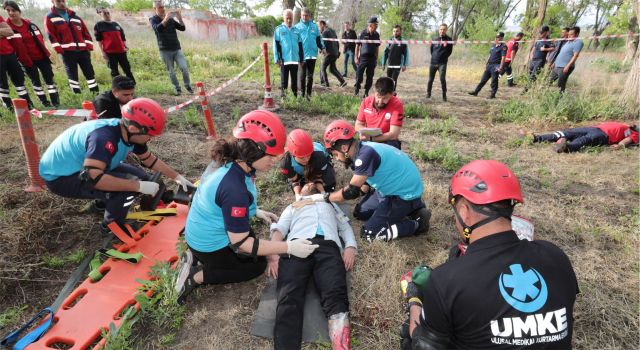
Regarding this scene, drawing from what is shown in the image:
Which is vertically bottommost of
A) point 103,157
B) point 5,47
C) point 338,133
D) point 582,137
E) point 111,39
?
point 582,137

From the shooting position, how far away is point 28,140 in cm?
365

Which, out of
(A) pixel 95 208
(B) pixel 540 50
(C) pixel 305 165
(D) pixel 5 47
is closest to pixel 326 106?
Result: (C) pixel 305 165

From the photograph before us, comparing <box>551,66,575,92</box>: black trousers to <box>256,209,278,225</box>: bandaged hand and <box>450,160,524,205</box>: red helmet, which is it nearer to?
<box>256,209,278,225</box>: bandaged hand

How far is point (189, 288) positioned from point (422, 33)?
44.2 m

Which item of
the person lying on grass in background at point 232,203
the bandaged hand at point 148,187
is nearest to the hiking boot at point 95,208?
the bandaged hand at point 148,187

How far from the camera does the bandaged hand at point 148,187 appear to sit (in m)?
3.27

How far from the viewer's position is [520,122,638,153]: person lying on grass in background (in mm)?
5891

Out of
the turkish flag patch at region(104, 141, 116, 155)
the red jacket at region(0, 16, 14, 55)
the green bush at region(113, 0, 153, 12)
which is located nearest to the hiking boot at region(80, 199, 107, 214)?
the turkish flag patch at region(104, 141, 116, 155)

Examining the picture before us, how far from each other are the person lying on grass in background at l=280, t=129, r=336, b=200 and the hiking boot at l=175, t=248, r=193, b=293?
132 cm

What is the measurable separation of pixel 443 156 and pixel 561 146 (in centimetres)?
234

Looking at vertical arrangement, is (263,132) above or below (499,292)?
above

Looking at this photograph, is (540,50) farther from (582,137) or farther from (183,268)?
(183,268)

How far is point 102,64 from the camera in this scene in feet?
36.3

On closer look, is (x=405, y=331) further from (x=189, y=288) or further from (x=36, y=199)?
(x=36, y=199)
